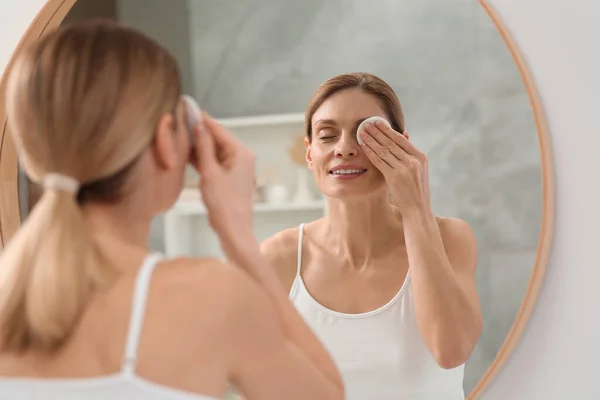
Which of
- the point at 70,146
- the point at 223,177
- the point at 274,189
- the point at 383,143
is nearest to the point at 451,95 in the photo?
the point at 383,143

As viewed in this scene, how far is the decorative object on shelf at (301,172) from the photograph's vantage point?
0.89 metres

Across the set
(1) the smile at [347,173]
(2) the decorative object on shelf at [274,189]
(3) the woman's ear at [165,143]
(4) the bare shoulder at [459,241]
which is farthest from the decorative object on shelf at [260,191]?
(3) the woman's ear at [165,143]

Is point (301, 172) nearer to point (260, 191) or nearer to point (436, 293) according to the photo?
point (260, 191)

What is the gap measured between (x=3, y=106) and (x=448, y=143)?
2.42 feet

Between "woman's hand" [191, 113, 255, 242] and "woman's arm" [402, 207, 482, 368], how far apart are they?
258 mm

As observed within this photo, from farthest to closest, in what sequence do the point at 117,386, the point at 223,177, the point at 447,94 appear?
the point at 447,94
the point at 223,177
the point at 117,386

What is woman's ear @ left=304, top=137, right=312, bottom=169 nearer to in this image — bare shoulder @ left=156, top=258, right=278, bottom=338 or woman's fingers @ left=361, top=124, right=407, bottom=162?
woman's fingers @ left=361, top=124, right=407, bottom=162

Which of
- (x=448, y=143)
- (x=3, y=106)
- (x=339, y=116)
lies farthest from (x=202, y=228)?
(x=3, y=106)

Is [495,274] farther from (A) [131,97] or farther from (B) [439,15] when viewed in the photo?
(A) [131,97]

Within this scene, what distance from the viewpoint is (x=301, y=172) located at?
0.89 m

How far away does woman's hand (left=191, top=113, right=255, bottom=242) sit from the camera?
23.3 inches

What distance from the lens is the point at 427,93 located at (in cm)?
89

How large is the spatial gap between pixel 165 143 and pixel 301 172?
1.21ft

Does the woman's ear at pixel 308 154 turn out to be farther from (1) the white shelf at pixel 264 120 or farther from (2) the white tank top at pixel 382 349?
(2) the white tank top at pixel 382 349
